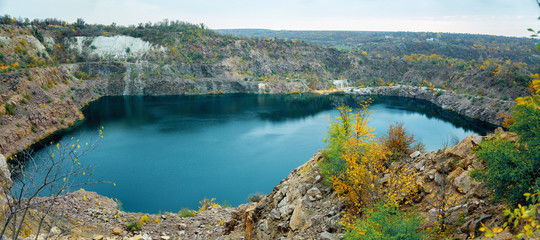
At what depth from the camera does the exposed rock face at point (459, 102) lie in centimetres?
4697

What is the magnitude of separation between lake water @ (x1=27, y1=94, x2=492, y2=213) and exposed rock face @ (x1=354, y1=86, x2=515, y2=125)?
8.78ft

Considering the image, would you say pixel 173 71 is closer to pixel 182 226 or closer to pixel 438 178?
pixel 182 226

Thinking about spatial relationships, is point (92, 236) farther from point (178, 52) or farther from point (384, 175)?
point (178, 52)

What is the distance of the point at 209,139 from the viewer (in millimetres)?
38750

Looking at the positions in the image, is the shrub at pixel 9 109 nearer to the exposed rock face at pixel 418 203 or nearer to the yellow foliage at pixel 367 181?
the exposed rock face at pixel 418 203

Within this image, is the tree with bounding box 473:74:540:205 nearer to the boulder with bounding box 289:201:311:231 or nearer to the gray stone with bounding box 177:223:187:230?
the boulder with bounding box 289:201:311:231

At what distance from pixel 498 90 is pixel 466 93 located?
18.0ft

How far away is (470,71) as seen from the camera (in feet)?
217

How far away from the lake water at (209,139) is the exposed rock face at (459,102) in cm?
267

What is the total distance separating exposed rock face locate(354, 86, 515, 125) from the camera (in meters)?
47.0

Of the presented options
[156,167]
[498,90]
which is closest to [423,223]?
[156,167]

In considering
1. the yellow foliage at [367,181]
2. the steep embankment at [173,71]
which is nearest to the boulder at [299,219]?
the yellow foliage at [367,181]

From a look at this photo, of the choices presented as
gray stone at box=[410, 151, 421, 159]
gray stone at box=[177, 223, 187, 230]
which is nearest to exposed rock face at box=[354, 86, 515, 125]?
gray stone at box=[410, 151, 421, 159]

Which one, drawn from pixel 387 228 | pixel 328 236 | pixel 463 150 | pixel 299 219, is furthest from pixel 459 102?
pixel 387 228
